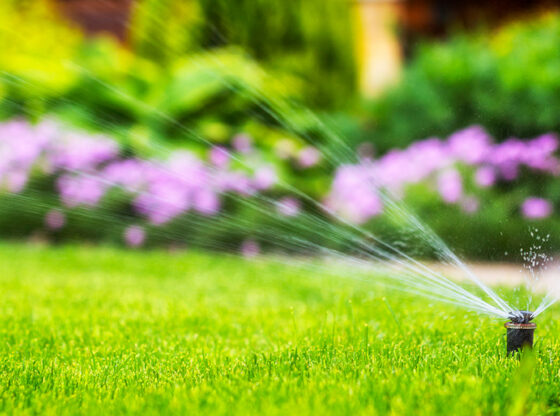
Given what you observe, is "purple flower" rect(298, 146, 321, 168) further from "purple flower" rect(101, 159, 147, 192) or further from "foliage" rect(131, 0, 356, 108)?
"purple flower" rect(101, 159, 147, 192)

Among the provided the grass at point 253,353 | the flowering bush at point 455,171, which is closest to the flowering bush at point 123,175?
the flowering bush at point 455,171

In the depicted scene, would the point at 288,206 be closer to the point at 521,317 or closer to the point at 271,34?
the point at 271,34

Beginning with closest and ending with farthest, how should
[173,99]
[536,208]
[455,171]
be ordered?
[536,208], [455,171], [173,99]

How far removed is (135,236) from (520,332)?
4.38 m

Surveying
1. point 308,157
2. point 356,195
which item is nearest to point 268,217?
point 356,195

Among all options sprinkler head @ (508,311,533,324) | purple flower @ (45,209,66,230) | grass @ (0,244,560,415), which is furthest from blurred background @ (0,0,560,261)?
sprinkler head @ (508,311,533,324)

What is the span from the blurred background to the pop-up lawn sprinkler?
106 inches

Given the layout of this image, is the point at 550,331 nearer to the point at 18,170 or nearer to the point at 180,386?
the point at 180,386

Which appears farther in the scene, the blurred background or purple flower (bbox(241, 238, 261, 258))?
purple flower (bbox(241, 238, 261, 258))

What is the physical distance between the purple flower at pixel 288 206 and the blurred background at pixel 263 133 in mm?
21

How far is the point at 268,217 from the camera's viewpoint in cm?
616

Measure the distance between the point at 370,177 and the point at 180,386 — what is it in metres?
3.95

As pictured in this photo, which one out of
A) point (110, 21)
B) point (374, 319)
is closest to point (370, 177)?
point (374, 319)

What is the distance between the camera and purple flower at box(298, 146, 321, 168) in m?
6.99
